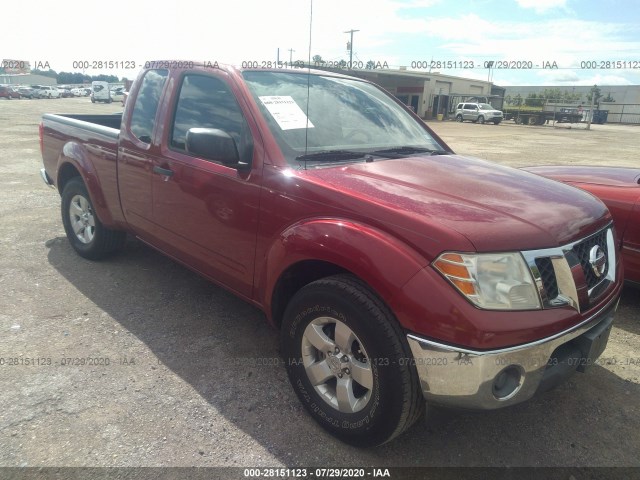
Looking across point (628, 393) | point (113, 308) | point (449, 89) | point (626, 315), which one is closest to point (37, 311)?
point (113, 308)

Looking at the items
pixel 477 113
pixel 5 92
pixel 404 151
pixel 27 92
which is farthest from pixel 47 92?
pixel 404 151

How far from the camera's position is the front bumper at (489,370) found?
191 centimetres

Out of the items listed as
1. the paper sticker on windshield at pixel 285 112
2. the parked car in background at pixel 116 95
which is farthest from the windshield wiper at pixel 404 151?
the parked car in background at pixel 116 95

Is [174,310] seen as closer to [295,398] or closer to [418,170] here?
[295,398]

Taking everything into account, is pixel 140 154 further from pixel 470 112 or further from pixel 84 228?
pixel 470 112

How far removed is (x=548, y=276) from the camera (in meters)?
2.06

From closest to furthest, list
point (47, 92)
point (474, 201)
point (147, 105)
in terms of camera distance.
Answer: point (474, 201) → point (147, 105) → point (47, 92)

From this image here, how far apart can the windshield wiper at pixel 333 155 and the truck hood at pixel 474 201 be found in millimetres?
143

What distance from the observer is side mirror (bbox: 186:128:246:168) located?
262cm

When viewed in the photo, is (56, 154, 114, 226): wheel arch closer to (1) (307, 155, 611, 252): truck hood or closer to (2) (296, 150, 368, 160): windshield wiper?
(2) (296, 150, 368, 160): windshield wiper

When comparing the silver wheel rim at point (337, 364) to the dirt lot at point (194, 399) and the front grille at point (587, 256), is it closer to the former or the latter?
the dirt lot at point (194, 399)

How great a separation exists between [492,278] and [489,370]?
14.4 inches

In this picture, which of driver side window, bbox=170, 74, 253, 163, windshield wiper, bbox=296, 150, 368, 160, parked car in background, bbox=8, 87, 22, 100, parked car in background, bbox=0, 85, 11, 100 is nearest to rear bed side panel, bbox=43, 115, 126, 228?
driver side window, bbox=170, 74, 253, 163

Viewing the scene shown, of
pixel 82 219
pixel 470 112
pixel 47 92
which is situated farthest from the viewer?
pixel 47 92
